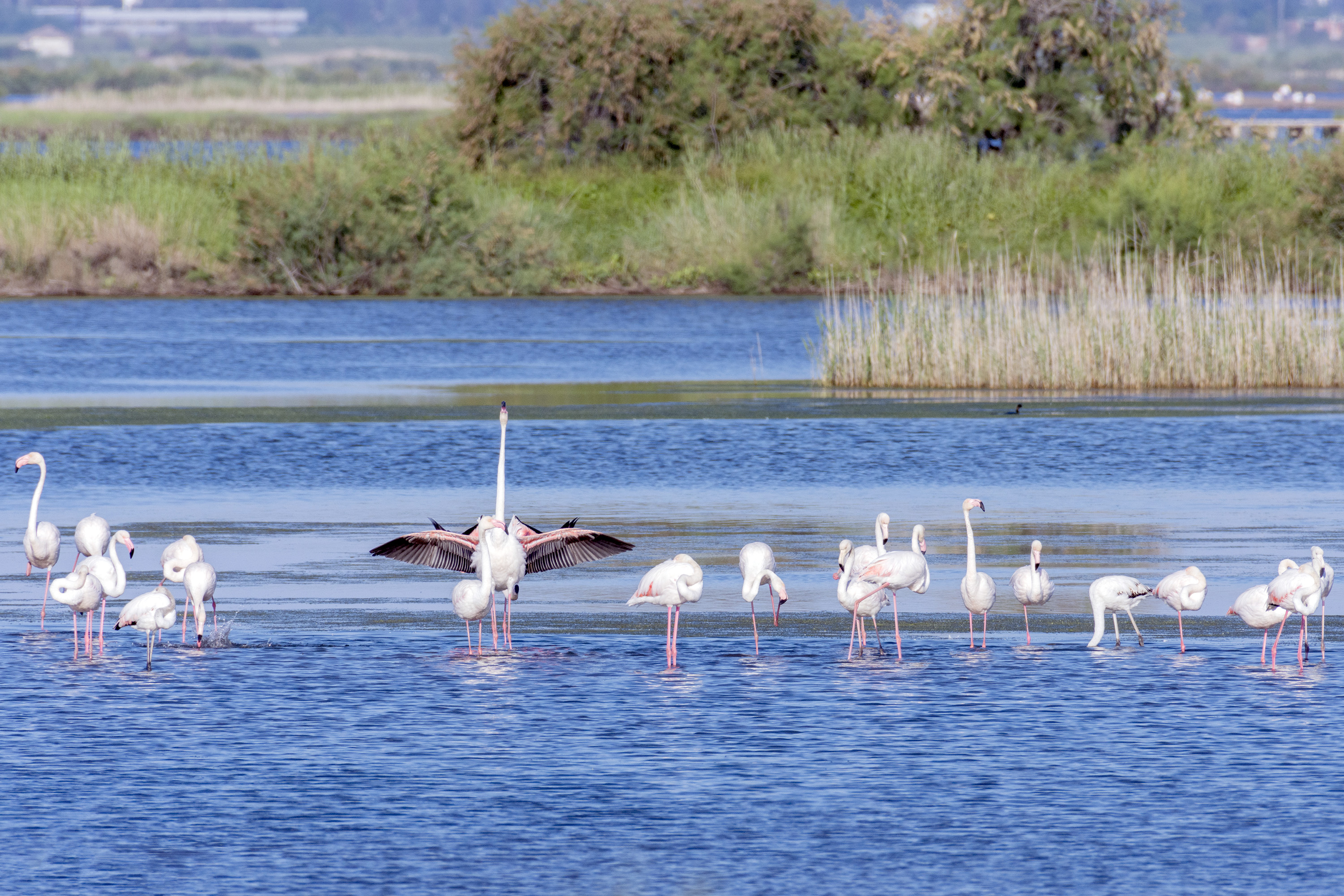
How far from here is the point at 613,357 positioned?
33.4 meters

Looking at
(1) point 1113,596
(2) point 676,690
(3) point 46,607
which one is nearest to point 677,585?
(2) point 676,690

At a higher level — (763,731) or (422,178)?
(422,178)

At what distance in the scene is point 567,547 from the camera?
13.2 m

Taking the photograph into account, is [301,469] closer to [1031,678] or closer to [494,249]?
[1031,678]

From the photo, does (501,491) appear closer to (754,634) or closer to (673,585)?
(673,585)

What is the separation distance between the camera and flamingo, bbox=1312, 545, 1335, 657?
38.8 ft

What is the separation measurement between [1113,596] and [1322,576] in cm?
112

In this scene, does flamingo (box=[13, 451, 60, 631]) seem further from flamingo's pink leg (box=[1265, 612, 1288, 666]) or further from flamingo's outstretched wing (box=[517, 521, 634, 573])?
flamingo's pink leg (box=[1265, 612, 1288, 666])

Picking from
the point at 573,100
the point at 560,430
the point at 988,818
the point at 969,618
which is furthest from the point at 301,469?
the point at 573,100

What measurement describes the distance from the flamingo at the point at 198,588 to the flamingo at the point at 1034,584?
13.5 ft

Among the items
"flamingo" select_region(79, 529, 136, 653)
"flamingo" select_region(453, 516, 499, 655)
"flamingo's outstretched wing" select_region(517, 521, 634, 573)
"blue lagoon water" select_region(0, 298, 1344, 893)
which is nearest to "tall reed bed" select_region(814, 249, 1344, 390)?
"blue lagoon water" select_region(0, 298, 1344, 893)

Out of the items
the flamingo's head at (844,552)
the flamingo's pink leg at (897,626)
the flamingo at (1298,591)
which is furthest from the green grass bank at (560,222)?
the flamingo at (1298,591)

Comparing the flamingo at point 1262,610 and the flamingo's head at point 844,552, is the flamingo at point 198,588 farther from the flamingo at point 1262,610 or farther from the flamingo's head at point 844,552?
the flamingo at point 1262,610

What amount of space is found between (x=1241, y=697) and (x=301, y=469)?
11.3 meters
